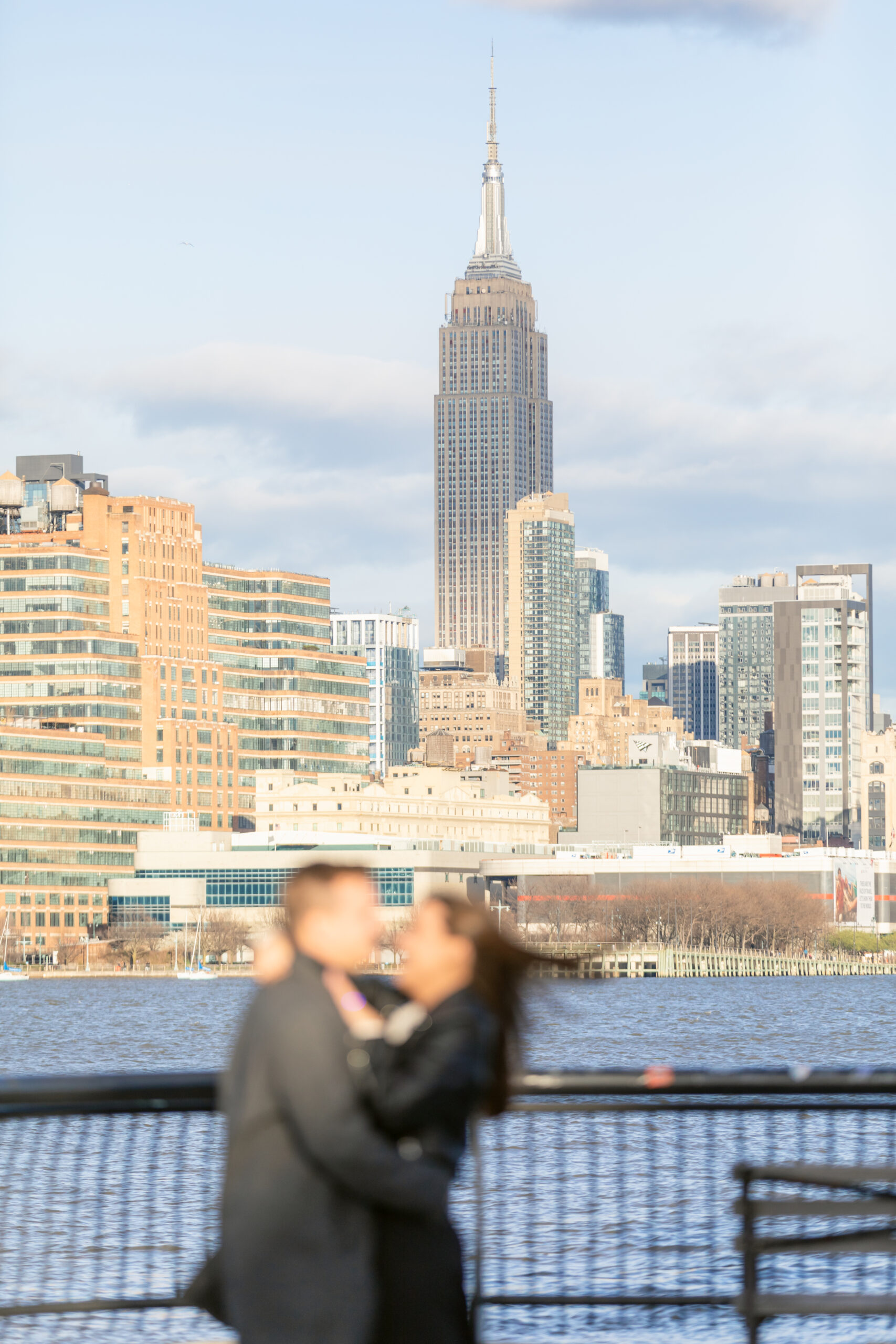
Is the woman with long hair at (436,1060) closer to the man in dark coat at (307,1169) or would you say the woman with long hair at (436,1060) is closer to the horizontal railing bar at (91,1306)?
the man in dark coat at (307,1169)

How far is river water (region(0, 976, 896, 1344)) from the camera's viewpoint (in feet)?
35.8

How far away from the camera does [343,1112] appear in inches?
249

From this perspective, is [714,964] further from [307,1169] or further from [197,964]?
[307,1169]

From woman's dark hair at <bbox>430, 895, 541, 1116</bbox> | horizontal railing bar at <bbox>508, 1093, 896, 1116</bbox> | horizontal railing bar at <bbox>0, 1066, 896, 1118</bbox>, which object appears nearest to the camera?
woman's dark hair at <bbox>430, 895, 541, 1116</bbox>

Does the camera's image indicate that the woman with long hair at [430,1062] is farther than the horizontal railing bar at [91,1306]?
No

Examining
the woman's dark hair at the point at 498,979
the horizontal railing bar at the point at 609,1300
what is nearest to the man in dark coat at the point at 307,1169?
the woman's dark hair at the point at 498,979

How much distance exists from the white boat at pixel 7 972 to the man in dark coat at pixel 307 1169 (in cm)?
16331

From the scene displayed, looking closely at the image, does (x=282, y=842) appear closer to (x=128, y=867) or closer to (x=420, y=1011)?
(x=128, y=867)

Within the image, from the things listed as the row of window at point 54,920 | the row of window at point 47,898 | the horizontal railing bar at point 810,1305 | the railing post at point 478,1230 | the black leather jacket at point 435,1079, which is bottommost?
the row of window at point 54,920

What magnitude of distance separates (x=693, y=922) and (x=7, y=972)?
6590 centimetres

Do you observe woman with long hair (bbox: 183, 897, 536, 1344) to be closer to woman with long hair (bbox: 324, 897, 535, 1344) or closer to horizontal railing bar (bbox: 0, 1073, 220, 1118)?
woman with long hair (bbox: 324, 897, 535, 1344)

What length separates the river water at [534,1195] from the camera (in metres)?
10.9

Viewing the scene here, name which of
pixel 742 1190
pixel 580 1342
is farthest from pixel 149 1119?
pixel 742 1190

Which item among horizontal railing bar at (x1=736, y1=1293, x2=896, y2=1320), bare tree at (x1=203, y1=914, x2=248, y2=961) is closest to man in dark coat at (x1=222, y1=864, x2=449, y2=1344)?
horizontal railing bar at (x1=736, y1=1293, x2=896, y2=1320)
